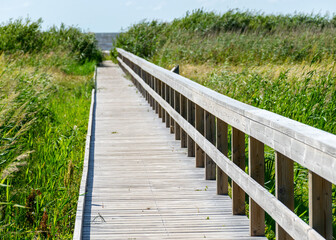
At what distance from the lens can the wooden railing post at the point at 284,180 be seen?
334cm

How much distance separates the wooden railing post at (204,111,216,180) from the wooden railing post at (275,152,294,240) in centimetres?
221

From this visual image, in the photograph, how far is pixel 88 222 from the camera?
4.47 metres

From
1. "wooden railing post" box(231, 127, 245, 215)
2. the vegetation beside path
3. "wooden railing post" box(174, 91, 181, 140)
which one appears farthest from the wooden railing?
"wooden railing post" box(174, 91, 181, 140)

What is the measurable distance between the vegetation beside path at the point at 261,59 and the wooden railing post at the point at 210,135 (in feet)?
2.11

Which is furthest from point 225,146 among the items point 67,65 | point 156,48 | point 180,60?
point 156,48

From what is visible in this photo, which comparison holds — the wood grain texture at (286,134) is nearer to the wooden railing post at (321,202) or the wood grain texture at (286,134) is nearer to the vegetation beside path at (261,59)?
the wooden railing post at (321,202)

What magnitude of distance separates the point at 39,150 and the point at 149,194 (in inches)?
93.4

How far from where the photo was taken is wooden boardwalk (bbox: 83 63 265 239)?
4281 millimetres

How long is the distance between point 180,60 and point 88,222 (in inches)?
595

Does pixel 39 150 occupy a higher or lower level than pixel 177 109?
lower

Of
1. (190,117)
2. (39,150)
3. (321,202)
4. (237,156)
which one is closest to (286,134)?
(321,202)

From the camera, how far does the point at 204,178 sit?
579cm

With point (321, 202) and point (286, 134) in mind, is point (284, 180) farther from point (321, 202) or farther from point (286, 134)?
point (321, 202)

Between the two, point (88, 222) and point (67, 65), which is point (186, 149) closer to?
point (88, 222)
